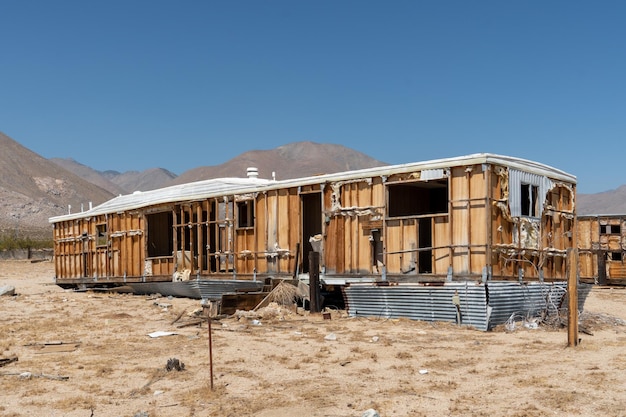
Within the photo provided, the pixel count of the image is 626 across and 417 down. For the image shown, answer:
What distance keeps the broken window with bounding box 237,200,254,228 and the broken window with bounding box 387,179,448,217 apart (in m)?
5.39

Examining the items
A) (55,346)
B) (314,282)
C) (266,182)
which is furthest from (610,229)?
(55,346)

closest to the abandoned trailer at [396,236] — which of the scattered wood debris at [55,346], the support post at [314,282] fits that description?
the support post at [314,282]

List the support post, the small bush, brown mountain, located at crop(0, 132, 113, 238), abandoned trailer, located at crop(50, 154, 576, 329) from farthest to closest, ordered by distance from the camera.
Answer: brown mountain, located at crop(0, 132, 113, 238), the small bush, the support post, abandoned trailer, located at crop(50, 154, 576, 329)

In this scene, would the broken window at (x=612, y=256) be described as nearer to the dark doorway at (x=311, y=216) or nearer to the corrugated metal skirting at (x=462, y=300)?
the corrugated metal skirting at (x=462, y=300)

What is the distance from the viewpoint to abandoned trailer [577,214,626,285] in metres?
36.0

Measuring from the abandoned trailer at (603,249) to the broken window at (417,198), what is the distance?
16212 millimetres

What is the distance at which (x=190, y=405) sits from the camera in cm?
963

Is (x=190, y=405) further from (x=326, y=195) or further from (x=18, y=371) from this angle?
(x=326, y=195)

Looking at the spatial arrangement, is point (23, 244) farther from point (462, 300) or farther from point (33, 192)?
point (33, 192)

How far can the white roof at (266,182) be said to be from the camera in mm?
17906

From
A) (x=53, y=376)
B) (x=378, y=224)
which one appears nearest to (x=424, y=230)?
(x=378, y=224)

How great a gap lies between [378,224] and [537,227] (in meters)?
4.37

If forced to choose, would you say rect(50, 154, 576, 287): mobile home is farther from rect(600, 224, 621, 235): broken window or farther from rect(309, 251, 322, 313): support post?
rect(600, 224, 621, 235): broken window

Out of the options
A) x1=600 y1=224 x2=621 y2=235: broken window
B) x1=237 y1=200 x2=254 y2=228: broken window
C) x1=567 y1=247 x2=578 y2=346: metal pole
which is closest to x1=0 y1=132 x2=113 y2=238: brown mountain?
x1=237 y1=200 x2=254 y2=228: broken window
